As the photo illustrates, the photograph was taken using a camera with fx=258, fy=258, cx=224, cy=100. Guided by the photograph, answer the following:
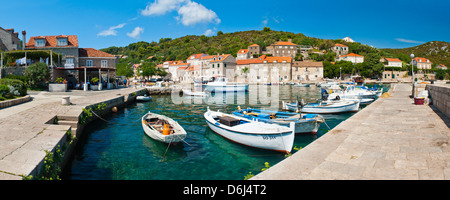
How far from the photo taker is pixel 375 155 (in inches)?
268

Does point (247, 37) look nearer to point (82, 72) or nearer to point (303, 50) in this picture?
point (303, 50)

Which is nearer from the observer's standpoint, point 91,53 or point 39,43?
point 39,43

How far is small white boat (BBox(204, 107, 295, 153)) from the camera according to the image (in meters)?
10.0

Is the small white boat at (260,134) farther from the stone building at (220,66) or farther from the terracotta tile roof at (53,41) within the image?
the stone building at (220,66)

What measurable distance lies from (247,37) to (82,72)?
14478 cm

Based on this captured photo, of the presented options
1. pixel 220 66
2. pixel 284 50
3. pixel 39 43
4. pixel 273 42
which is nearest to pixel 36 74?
pixel 39 43

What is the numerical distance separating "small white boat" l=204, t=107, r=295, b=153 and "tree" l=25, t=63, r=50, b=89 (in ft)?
83.0

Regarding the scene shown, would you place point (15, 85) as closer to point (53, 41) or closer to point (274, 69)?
point (53, 41)

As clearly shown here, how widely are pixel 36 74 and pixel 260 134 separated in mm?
28243

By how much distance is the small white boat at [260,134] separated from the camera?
10.0 metres

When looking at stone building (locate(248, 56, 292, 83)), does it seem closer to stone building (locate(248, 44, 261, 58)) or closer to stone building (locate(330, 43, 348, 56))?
stone building (locate(248, 44, 261, 58))

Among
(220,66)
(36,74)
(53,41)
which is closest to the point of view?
(36,74)

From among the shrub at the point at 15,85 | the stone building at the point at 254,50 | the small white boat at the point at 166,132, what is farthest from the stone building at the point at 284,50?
the small white boat at the point at 166,132
